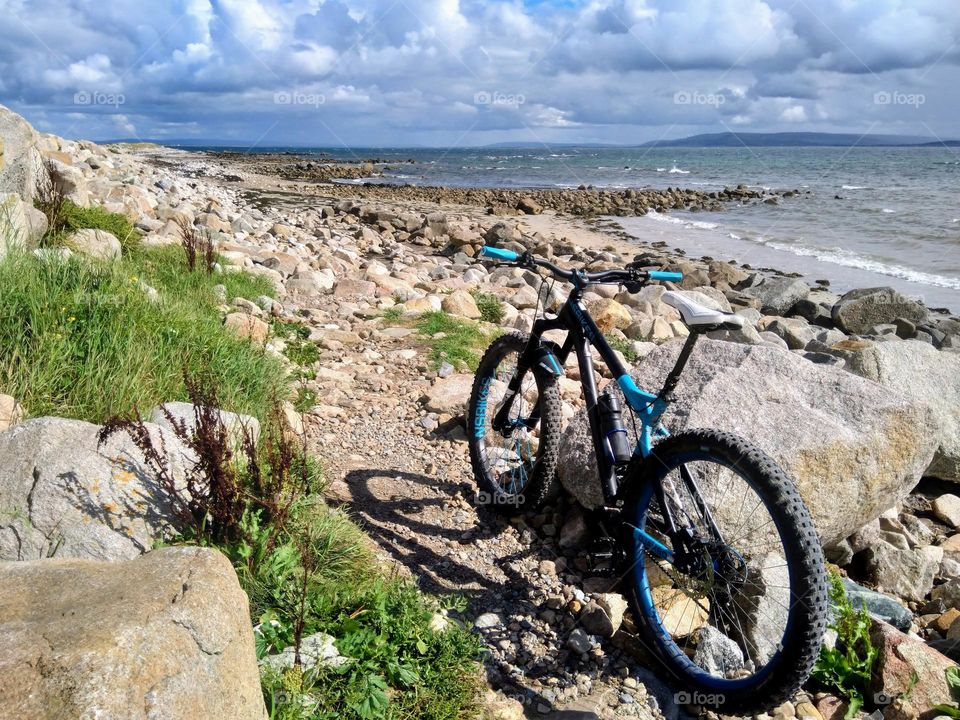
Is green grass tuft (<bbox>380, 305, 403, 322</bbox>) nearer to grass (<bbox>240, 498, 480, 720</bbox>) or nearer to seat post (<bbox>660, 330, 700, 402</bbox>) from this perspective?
grass (<bbox>240, 498, 480, 720</bbox>)

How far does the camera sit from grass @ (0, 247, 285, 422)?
4.31m

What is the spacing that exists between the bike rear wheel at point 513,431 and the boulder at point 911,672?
73.4 inches

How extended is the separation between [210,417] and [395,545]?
1448 mm

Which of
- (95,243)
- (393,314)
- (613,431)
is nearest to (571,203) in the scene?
(393,314)

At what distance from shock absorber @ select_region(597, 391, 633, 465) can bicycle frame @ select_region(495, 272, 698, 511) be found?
0.03m

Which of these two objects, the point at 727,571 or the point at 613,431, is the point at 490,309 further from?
the point at 727,571

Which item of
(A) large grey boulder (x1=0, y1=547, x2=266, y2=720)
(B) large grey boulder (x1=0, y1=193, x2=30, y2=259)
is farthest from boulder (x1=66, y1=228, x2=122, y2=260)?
(A) large grey boulder (x1=0, y1=547, x2=266, y2=720)

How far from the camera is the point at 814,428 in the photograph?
13.7 ft

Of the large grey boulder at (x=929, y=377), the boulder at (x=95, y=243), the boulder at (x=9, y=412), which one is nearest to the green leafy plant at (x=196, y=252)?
the boulder at (x=95, y=243)

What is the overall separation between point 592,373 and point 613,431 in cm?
35

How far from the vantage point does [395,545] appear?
4324 millimetres

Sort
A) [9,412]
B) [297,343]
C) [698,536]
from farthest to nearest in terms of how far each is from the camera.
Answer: [297,343], [9,412], [698,536]

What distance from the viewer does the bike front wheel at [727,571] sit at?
272 cm

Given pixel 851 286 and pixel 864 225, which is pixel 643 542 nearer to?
pixel 851 286
